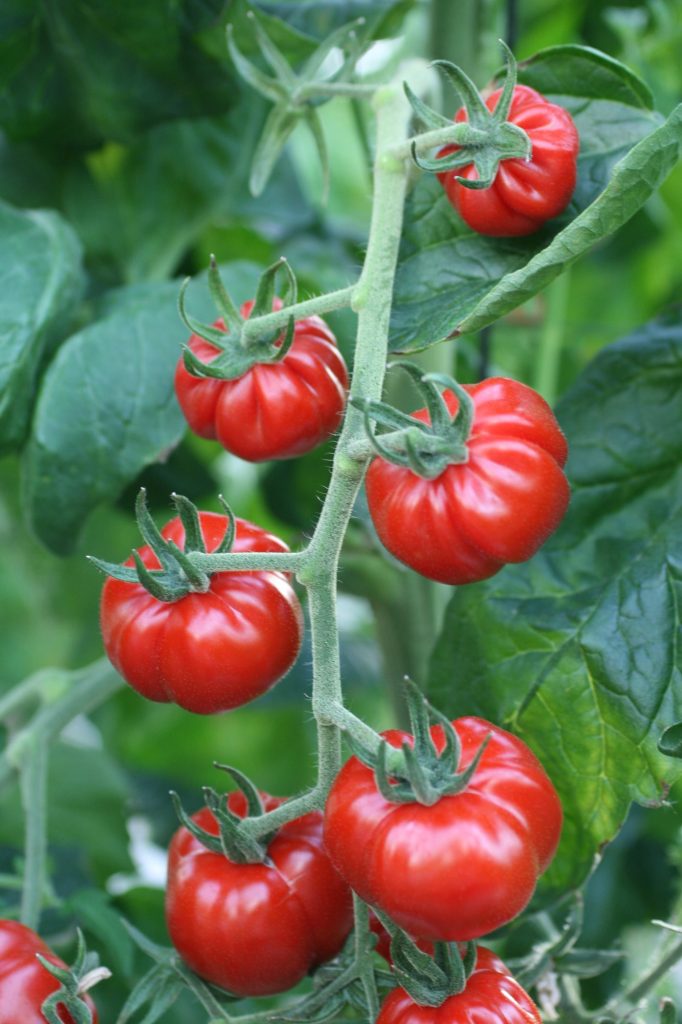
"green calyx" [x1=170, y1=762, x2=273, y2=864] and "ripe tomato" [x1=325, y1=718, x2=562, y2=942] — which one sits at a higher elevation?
"ripe tomato" [x1=325, y1=718, x2=562, y2=942]

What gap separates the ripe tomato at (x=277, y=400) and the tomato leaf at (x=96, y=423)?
134mm

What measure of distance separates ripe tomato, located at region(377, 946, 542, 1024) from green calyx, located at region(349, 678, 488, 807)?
0.10 m

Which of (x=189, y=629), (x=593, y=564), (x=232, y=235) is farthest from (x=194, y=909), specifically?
(x=232, y=235)

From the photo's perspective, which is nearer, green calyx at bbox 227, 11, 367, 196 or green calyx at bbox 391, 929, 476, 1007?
green calyx at bbox 391, 929, 476, 1007

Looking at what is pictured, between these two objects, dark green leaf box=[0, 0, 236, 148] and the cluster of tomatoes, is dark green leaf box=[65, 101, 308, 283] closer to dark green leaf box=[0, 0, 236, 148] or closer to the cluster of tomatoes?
dark green leaf box=[0, 0, 236, 148]

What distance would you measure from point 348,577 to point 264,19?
1.28ft

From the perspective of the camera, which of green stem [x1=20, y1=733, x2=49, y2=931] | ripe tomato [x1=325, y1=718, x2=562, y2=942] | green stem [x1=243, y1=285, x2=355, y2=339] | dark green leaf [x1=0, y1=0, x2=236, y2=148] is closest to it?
ripe tomato [x1=325, y1=718, x2=562, y2=942]

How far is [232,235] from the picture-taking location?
1.16 m

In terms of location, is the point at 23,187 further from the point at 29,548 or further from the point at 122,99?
the point at 29,548

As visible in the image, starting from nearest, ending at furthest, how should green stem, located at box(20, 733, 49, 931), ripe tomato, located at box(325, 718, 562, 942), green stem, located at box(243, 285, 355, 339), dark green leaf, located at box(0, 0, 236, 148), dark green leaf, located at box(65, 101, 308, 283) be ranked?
ripe tomato, located at box(325, 718, 562, 942) < green stem, located at box(243, 285, 355, 339) < green stem, located at box(20, 733, 49, 931) < dark green leaf, located at box(0, 0, 236, 148) < dark green leaf, located at box(65, 101, 308, 283)

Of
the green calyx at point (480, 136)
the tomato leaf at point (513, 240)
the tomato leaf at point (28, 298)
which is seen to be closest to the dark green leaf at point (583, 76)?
the tomato leaf at point (513, 240)

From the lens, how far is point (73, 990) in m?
0.57

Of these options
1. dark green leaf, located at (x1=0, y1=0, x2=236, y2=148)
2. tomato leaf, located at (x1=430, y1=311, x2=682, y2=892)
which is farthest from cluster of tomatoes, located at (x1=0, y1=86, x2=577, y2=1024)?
dark green leaf, located at (x1=0, y1=0, x2=236, y2=148)

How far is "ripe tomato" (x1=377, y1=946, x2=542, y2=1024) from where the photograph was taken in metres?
0.51
